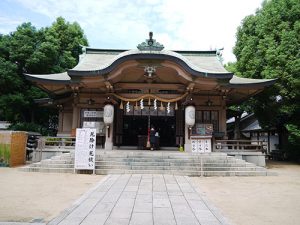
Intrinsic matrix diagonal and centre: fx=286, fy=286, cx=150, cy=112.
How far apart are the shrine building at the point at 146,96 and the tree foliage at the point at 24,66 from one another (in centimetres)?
382

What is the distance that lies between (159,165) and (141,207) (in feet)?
20.2

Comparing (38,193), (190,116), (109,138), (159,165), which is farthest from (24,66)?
(38,193)

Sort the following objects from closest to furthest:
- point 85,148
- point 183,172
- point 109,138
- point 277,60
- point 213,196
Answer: point 213,196 → point 85,148 → point 183,172 → point 109,138 → point 277,60

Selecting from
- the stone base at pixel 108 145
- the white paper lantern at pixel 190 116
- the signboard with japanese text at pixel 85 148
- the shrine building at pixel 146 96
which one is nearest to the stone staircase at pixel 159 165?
the signboard with japanese text at pixel 85 148

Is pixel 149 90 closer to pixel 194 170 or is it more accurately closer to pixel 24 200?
pixel 194 170

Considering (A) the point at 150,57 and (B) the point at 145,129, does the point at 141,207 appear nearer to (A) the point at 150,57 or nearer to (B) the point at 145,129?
(A) the point at 150,57

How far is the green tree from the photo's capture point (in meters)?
15.7

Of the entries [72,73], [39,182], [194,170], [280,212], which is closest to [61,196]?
[39,182]

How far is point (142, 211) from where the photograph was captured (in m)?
5.78

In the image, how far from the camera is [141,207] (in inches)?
240

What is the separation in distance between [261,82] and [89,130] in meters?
9.18

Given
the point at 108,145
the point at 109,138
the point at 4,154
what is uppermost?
the point at 109,138

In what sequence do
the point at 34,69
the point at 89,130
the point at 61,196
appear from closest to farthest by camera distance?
the point at 61,196 < the point at 89,130 < the point at 34,69

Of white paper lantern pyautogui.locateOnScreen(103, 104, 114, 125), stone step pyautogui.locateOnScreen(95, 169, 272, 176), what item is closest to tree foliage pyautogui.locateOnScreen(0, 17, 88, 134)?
white paper lantern pyautogui.locateOnScreen(103, 104, 114, 125)
